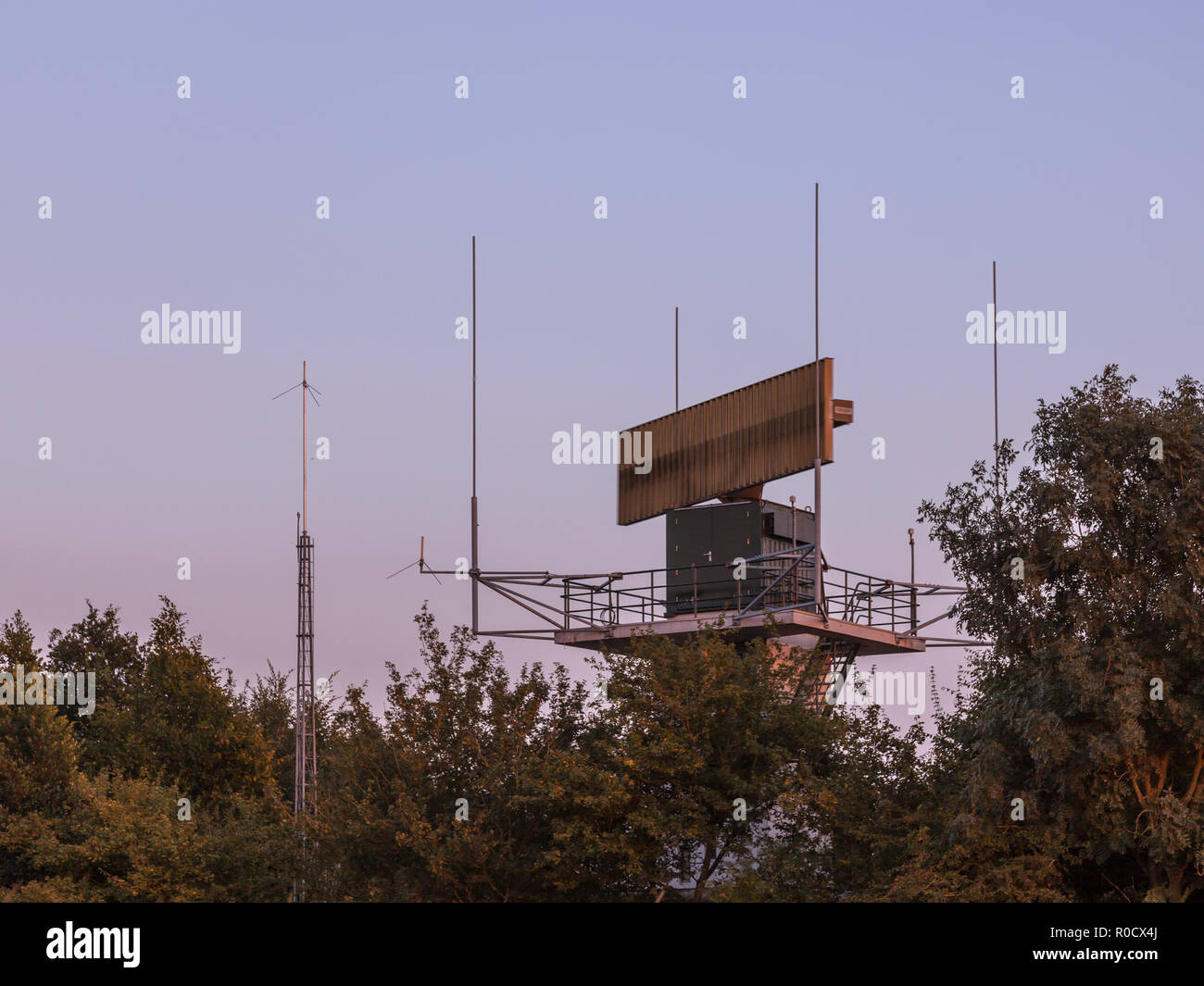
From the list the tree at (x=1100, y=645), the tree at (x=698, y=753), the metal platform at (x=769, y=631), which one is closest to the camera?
the tree at (x=1100, y=645)

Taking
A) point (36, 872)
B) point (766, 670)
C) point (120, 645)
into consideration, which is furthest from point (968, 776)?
point (120, 645)

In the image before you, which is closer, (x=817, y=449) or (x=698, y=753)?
(x=698, y=753)

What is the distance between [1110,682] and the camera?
2798 cm

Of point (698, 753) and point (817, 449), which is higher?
point (817, 449)

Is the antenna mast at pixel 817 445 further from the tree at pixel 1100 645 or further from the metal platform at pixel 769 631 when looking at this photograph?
the tree at pixel 1100 645

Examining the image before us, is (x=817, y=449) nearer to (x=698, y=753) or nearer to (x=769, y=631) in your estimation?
(x=769, y=631)

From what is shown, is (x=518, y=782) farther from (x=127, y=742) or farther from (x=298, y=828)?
(x=127, y=742)

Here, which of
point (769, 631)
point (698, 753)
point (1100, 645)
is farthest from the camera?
point (769, 631)

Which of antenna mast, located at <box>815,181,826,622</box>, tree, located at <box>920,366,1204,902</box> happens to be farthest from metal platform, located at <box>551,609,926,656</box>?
tree, located at <box>920,366,1204,902</box>

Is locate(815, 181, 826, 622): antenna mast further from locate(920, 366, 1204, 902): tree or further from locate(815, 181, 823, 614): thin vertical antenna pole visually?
locate(920, 366, 1204, 902): tree

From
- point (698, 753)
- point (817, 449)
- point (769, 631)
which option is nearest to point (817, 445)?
point (817, 449)

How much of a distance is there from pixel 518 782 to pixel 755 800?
Answer: 5.16 m

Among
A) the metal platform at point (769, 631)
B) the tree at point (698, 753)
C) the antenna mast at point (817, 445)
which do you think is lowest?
the tree at point (698, 753)

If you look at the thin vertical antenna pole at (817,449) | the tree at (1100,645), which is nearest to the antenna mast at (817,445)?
the thin vertical antenna pole at (817,449)
